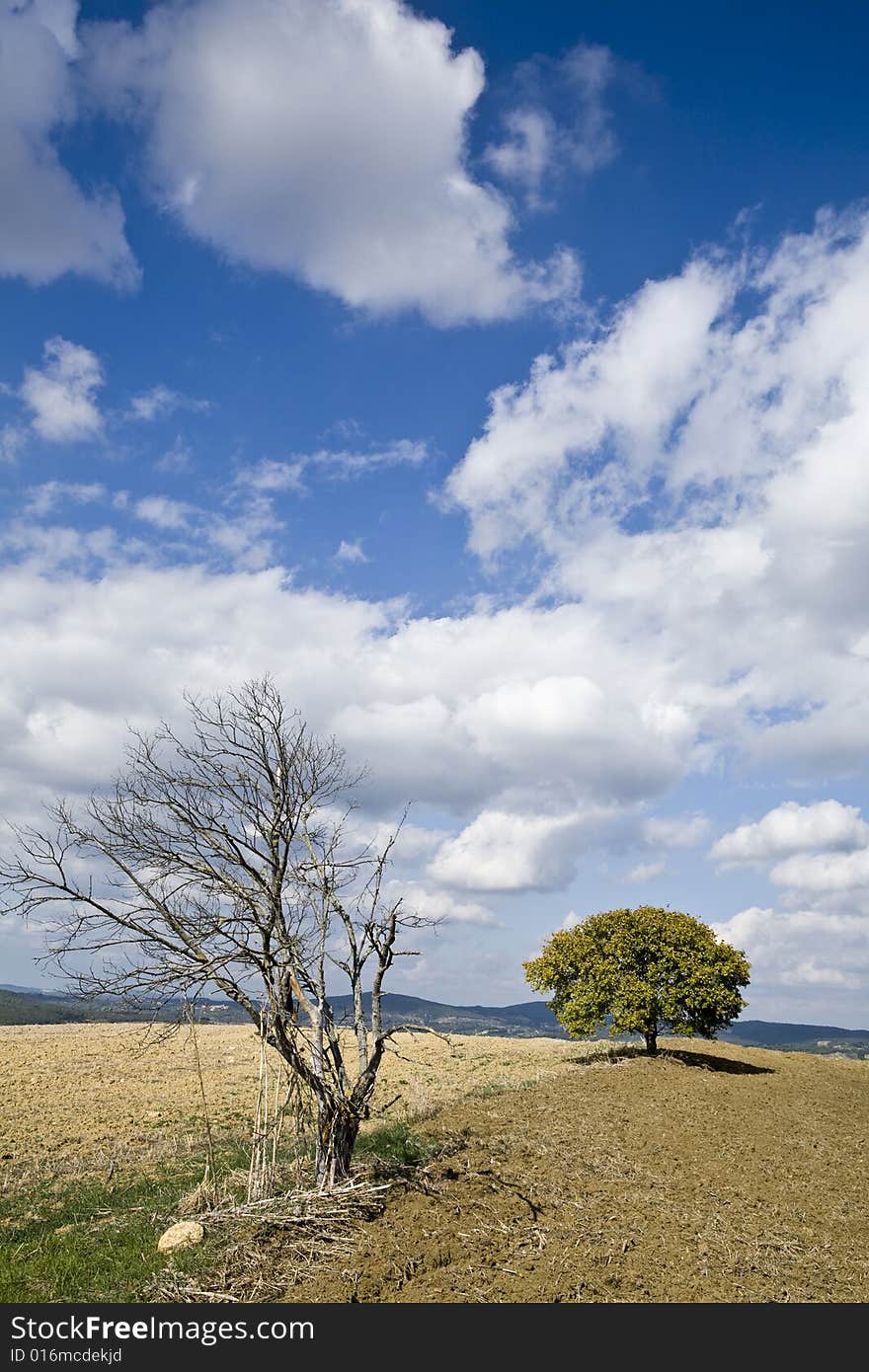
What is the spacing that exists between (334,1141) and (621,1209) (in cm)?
382

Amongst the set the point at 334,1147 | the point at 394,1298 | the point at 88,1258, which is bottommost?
the point at 88,1258

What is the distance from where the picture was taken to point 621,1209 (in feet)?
33.3

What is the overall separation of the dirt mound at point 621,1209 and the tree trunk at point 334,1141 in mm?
795

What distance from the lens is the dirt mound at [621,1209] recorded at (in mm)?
7980

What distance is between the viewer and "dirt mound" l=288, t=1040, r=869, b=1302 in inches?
314

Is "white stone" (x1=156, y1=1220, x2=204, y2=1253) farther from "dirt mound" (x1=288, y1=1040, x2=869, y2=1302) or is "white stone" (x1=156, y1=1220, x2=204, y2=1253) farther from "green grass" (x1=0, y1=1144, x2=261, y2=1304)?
"dirt mound" (x1=288, y1=1040, x2=869, y2=1302)

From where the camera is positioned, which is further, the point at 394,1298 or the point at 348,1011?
the point at 348,1011

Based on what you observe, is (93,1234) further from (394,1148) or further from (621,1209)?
(621,1209)

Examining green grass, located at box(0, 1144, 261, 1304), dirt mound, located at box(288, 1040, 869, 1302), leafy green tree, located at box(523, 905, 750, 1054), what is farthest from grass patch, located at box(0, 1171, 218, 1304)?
leafy green tree, located at box(523, 905, 750, 1054)

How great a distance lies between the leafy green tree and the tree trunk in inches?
605
